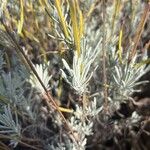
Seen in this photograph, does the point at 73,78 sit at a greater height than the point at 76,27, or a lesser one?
lesser

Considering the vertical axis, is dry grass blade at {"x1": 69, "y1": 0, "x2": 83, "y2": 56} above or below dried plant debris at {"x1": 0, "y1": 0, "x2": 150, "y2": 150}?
above

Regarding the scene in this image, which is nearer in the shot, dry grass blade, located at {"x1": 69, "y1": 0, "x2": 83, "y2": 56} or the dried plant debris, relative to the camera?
dry grass blade, located at {"x1": 69, "y1": 0, "x2": 83, "y2": 56}

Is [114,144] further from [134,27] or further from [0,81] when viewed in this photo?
[0,81]

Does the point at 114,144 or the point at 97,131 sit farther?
the point at 114,144

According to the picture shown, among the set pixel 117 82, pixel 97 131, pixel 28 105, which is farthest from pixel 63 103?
pixel 117 82

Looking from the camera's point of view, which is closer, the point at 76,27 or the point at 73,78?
the point at 76,27

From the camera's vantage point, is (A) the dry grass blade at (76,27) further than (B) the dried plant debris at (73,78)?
No

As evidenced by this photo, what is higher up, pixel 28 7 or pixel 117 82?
pixel 28 7

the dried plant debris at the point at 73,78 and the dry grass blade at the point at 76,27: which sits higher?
the dry grass blade at the point at 76,27
